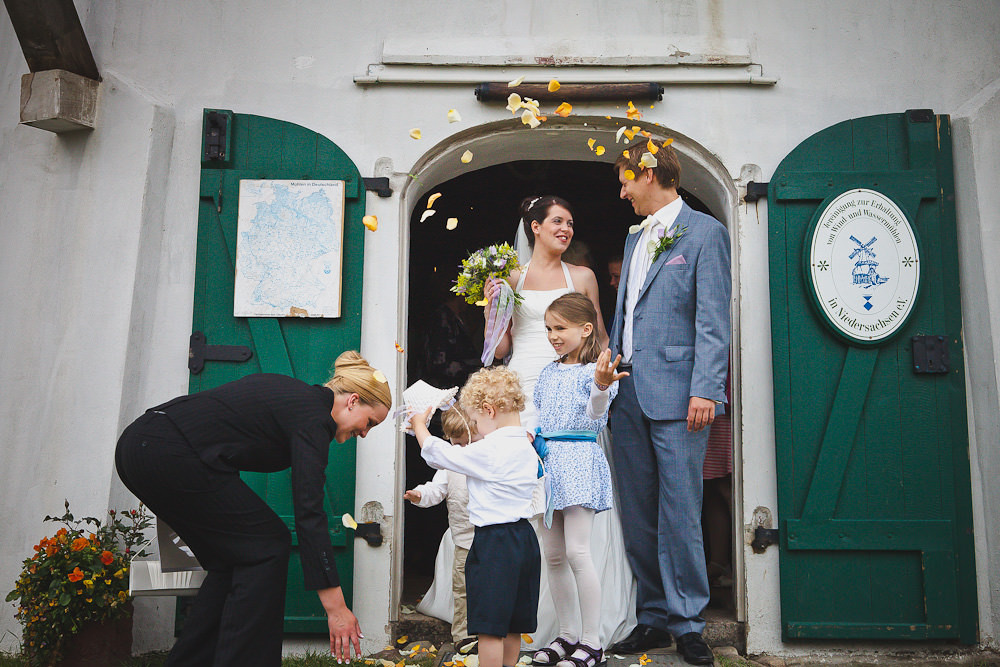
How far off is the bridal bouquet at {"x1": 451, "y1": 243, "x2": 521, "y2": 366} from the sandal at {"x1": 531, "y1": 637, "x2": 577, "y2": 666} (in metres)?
1.55

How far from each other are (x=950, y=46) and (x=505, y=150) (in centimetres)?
259

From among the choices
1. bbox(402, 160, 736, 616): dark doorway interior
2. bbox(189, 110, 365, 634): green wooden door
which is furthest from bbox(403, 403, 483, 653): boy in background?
bbox(402, 160, 736, 616): dark doorway interior

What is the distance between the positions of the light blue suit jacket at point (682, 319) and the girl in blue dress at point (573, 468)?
238mm

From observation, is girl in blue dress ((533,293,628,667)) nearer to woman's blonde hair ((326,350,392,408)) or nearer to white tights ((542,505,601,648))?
white tights ((542,505,601,648))

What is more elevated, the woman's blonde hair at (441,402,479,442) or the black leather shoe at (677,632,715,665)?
the woman's blonde hair at (441,402,479,442)

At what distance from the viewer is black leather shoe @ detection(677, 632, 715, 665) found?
12.9ft

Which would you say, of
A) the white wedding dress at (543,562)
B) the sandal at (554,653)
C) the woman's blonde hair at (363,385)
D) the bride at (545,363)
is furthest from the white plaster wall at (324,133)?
the woman's blonde hair at (363,385)

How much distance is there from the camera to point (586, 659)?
383cm

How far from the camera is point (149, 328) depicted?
15.8 ft

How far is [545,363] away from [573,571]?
1.24 meters

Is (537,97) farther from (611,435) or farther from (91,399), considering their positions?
(91,399)

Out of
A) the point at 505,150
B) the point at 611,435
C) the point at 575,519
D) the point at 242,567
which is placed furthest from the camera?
the point at 505,150

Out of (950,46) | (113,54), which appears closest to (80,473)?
(113,54)

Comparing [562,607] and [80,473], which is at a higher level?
[80,473]
